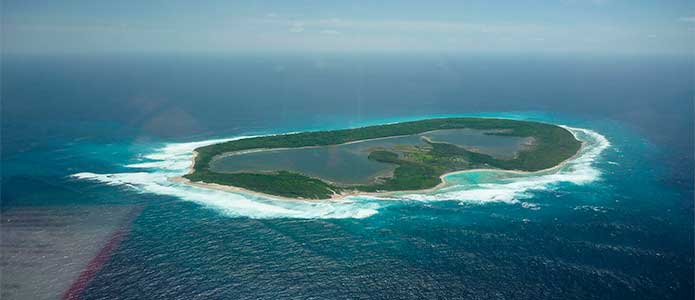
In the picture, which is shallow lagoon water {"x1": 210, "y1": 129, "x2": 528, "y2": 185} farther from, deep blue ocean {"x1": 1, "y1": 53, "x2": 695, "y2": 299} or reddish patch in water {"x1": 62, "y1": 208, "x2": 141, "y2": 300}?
reddish patch in water {"x1": 62, "y1": 208, "x2": 141, "y2": 300}

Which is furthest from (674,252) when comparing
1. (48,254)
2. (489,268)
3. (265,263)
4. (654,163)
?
(48,254)

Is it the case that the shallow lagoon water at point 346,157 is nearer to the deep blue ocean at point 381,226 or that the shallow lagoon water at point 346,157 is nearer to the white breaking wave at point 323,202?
the white breaking wave at point 323,202

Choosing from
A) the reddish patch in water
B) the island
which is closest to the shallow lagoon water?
the island

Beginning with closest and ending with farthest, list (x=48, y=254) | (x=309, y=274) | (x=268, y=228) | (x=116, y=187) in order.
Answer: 1. (x=309, y=274)
2. (x=48, y=254)
3. (x=268, y=228)
4. (x=116, y=187)

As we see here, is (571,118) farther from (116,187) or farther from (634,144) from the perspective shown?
(116,187)

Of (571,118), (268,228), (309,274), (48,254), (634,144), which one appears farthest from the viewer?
(571,118)

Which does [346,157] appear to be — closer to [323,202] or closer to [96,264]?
[323,202]

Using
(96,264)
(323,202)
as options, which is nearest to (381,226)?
(323,202)
